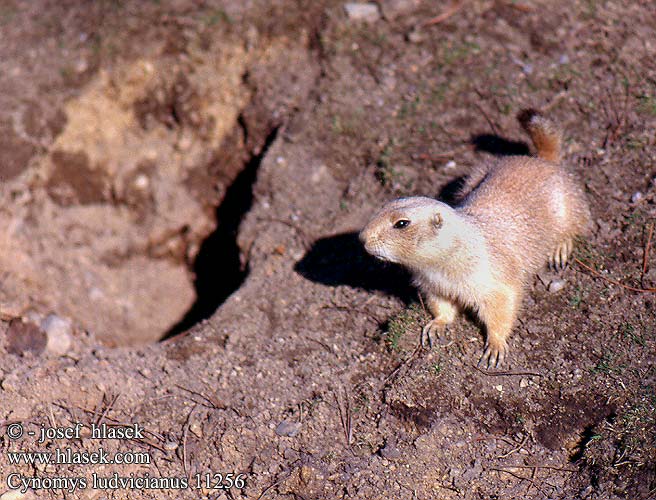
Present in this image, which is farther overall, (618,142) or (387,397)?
(618,142)

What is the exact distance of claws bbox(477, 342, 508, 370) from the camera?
12.6 feet

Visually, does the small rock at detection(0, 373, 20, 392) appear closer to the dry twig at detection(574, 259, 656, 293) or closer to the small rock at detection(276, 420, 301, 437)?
the small rock at detection(276, 420, 301, 437)

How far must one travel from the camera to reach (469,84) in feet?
17.7

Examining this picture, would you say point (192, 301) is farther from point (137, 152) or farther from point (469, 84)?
point (469, 84)

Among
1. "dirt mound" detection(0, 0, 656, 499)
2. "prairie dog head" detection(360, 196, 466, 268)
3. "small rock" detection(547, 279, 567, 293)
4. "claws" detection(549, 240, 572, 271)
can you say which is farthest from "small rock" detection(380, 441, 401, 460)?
"claws" detection(549, 240, 572, 271)

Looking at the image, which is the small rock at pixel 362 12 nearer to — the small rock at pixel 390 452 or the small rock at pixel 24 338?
the small rock at pixel 24 338

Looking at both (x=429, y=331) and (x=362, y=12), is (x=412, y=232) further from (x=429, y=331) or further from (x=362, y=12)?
(x=362, y=12)

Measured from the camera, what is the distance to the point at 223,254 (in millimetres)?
5832

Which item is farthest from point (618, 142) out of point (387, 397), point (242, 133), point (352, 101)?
point (242, 133)

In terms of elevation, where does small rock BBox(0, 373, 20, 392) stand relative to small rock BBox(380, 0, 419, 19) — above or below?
below

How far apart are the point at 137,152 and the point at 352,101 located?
77.3 inches

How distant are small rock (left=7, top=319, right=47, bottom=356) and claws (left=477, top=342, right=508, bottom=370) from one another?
111 inches

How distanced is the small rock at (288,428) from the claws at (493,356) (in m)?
1.07

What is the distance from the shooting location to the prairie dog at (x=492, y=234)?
11.9ft
